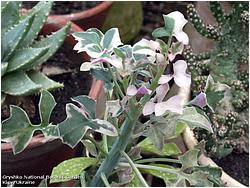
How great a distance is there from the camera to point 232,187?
3.33 feet

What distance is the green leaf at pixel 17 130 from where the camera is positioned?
78cm

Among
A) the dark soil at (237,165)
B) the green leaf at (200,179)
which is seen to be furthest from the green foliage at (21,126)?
the dark soil at (237,165)

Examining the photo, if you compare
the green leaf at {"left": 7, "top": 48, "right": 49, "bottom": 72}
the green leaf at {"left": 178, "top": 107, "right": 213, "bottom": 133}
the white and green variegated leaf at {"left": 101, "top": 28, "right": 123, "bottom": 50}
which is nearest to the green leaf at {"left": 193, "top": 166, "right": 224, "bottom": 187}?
→ the green leaf at {"left": 178, "top": 107, "right": 213, "bottom": 133}

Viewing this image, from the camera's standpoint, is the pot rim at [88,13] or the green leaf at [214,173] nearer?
the green leaf at [214,173]

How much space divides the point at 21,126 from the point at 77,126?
0.10 meters

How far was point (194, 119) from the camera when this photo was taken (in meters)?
0.76

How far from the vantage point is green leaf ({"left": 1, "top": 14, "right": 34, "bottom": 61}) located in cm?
102

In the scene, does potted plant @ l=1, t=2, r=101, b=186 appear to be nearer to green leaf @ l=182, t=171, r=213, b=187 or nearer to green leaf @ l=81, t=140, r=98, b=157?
green leaf @ l=81, t=140, r=98, b=157

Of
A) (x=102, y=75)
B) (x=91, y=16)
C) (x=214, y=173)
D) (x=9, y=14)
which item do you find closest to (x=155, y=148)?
(x=214, y=173)

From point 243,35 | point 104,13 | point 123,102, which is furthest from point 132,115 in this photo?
point 104,13

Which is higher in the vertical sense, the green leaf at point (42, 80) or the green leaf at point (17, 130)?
the green leaf at point (17, 130)

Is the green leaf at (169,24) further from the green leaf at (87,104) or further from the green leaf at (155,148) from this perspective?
the green leaf at (155,148)

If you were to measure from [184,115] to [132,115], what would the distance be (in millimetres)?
72

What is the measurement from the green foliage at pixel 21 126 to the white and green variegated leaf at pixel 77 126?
5 centimetres
